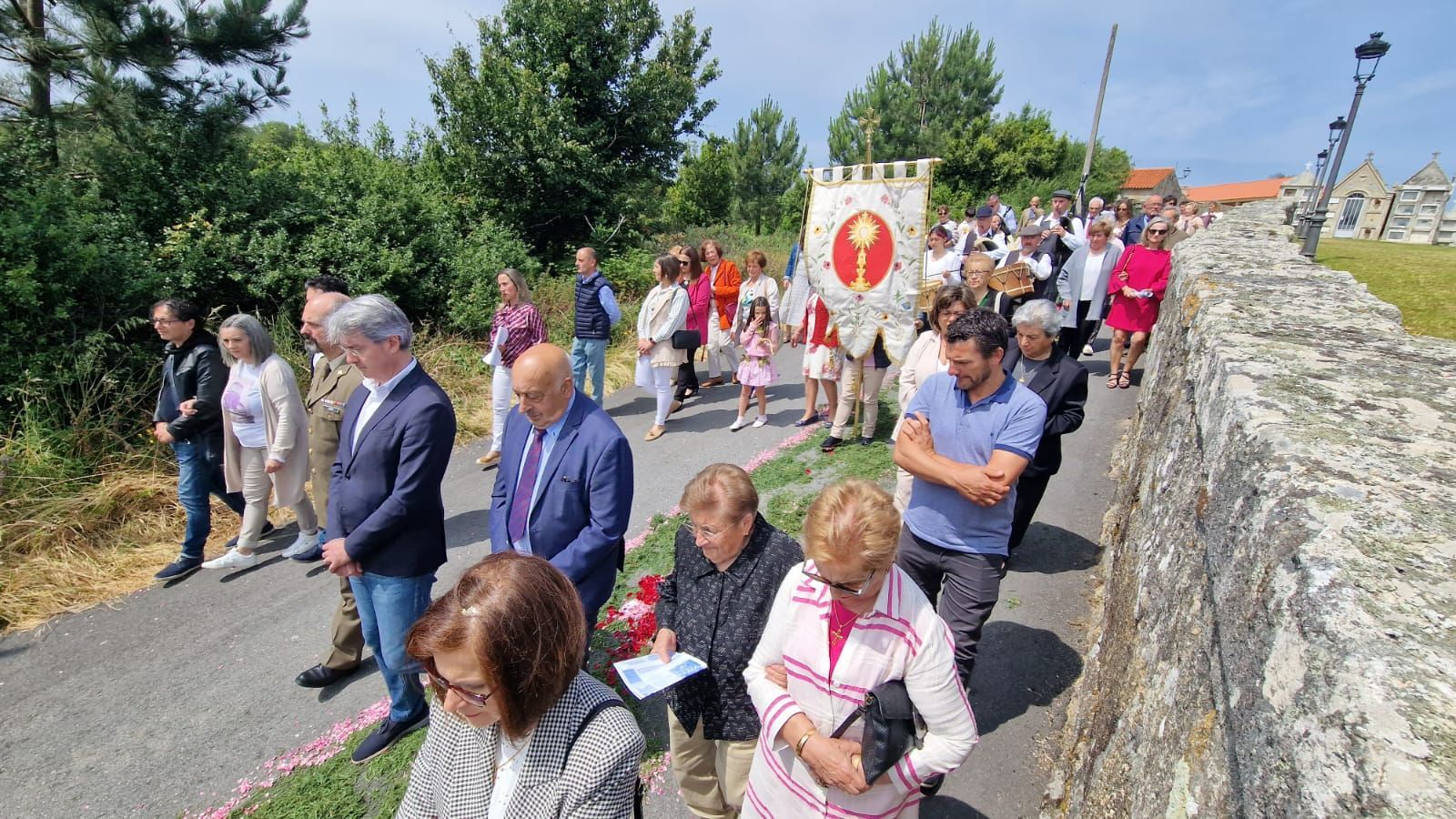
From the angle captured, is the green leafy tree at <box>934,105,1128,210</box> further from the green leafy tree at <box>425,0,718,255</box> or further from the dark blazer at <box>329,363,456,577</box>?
the dark blazer at <box>329,363,456,577</box>

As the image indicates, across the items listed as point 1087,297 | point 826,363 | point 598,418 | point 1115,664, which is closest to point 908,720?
point 1115,664

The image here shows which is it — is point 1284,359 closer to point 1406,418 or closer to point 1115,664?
point 1406,418

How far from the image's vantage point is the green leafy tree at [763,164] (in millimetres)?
37594

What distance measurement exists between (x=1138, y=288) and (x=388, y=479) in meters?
7.49

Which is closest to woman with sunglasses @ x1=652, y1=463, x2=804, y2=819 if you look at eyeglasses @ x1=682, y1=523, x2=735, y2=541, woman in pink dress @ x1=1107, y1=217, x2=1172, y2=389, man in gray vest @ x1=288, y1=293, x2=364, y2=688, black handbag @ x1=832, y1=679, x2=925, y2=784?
eyeglasses @ x1=682, y1=523, x2=735, y2=541

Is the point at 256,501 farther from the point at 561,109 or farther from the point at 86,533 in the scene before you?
the point at 561,109

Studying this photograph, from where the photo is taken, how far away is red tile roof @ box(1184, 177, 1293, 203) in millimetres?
73750

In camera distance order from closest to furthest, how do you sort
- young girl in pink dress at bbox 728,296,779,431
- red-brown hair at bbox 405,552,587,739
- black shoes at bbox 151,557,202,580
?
red-brown hair at bbox 405,552,587,739 → black shoes at bbox 151,557,202,580 → young girl in pink dress at bbox 728,296,779,431

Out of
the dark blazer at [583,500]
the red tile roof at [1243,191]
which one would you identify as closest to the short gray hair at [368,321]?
the dark blazer at [583,500]

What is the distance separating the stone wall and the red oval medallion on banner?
3.40m

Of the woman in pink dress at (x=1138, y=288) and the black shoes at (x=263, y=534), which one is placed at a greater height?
the woman in pink dress at (x=1138, y=288)

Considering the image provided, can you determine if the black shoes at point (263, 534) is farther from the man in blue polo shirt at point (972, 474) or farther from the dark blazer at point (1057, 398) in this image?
the dark blazer at point (1057, 398)

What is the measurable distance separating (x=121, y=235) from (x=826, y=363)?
742 centimetres

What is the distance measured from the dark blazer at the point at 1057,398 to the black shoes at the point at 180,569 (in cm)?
574
